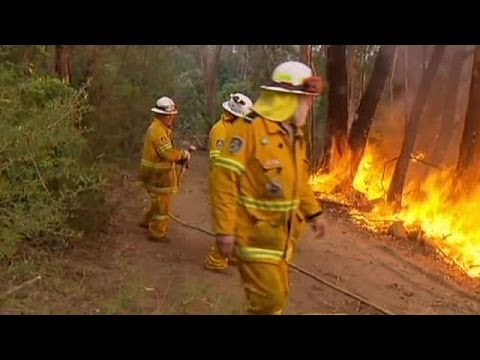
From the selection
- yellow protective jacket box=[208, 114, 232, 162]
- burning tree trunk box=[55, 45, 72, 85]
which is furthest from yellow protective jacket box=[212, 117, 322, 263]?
burning tree trunk box=[55, 45, 72, 85]

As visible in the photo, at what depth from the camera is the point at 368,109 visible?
13781 mm

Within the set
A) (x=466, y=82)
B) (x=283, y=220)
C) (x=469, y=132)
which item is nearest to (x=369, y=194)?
(x=469, y=132)

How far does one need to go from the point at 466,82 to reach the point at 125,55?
14.0 metres

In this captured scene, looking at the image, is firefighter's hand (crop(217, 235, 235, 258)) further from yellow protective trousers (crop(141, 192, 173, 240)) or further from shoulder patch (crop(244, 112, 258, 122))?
yellow protective trousers (crop(141, 192, 173, 240))

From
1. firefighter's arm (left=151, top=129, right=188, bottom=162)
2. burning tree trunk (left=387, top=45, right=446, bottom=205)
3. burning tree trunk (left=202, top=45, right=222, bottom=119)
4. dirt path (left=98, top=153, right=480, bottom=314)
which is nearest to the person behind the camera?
dirt path (left=98, top=153, right=480, bottom=314)

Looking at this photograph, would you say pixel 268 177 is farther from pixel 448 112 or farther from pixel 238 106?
pixel 448 112

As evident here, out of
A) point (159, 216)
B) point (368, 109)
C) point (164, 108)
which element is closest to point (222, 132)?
point (164, 108)

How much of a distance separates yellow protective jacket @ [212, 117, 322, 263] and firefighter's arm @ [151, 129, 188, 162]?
3507 mm

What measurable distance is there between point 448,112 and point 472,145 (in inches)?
364

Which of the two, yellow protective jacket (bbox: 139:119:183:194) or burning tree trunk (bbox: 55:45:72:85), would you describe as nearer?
yellow protective jacket (bbox: 139:119:183:194)

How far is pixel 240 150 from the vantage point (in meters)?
4.58

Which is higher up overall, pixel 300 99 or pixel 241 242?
pixel 300 99

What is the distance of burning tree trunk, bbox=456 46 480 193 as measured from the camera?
36.2 ft

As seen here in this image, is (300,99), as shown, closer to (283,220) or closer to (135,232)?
(283,220)
